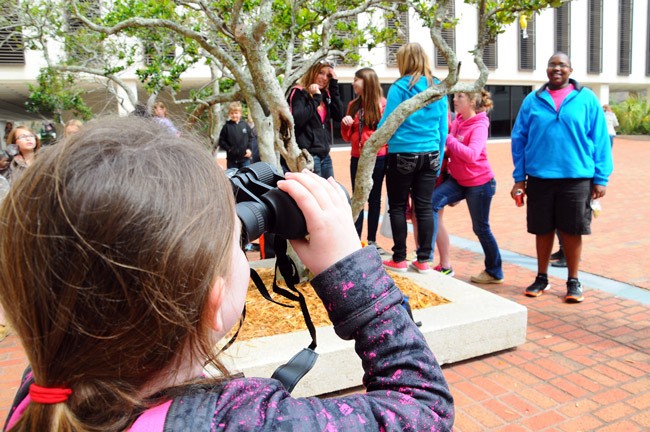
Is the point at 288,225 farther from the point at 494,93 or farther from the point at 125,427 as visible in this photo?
the point at 494,93

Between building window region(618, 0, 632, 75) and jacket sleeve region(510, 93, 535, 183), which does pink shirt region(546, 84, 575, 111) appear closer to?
jacket sleeve region(510, 93, 535, 183)

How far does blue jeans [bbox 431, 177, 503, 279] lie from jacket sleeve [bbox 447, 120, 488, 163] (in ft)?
0.93

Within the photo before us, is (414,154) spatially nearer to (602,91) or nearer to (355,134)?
(355,134)

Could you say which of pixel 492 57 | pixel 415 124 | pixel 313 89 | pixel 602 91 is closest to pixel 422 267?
pixel 415 124

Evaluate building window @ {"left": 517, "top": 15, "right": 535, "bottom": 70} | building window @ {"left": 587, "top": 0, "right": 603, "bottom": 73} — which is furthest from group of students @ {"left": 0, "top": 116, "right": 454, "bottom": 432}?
building window @ {"left": 587, "top": 0, "right": 603, "bottom": 73}

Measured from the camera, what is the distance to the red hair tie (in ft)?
2.75

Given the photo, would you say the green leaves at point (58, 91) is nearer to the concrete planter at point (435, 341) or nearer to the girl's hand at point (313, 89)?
the girl's hand at point (313, 89)

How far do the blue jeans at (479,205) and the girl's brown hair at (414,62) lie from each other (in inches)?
43.4

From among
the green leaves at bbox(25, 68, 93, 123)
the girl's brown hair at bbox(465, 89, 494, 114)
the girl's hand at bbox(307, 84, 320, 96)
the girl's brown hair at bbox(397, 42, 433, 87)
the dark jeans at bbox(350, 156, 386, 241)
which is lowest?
the dark jeans at bbox(350, 156, 386, 241)

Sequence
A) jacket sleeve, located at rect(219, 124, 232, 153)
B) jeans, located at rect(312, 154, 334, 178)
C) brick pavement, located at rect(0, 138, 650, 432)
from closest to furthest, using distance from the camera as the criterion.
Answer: brick pavement, located at rect(0, 138, 650, 432), jeans, located at rect(312, 154, 334, 178), jacket sleeve, located at rect(219, 124, 232, 153)

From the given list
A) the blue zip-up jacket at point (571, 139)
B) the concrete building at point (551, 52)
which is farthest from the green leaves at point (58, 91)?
the concrete building at point (551, 52)

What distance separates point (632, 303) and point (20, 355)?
4949 millimetres

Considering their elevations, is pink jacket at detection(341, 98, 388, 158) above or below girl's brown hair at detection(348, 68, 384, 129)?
below

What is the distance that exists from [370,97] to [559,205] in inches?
83.0
